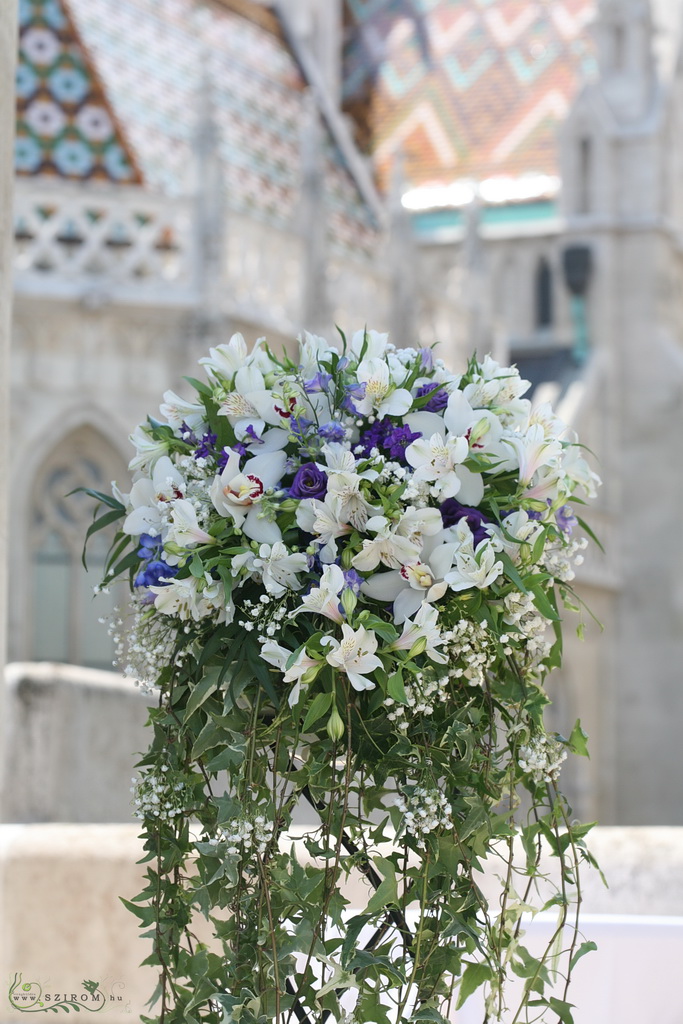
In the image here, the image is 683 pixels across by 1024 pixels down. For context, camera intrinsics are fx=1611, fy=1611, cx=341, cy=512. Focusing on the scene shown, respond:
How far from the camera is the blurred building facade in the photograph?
12609 mm

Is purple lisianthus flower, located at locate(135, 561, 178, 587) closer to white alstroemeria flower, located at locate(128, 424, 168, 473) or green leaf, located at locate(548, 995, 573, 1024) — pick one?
white alstroemeria flower, located at locate(128, 424, 168, 473)

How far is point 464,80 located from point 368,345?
1804 centimetres

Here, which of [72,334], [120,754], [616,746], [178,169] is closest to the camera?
[120,754]

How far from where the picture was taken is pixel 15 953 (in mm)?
3547

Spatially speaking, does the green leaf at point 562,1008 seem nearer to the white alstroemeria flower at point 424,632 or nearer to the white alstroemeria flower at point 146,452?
the white alstroemeria flower at point 424,632

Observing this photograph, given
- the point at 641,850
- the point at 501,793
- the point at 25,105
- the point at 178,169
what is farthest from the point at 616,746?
the point at 501,793

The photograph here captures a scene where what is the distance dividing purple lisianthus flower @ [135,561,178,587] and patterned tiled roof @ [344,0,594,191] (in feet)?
55.6

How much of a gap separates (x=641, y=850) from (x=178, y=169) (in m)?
11.4

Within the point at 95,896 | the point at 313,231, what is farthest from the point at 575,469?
the point at 313,231

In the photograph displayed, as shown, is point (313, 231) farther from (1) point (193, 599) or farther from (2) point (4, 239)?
(1) point (193, 599)

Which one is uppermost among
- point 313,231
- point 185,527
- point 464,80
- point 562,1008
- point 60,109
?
point 464,80

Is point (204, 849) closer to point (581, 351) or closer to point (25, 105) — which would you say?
point (25, 105)

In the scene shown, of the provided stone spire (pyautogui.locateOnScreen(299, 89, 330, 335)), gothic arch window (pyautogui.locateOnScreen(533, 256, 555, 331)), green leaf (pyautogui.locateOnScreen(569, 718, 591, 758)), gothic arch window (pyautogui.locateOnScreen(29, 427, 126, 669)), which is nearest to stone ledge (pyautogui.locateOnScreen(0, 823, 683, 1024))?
green leaf (pyautogui.locateOnScreen(569, 718, 591, 758))

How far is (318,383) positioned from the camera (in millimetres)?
2463
